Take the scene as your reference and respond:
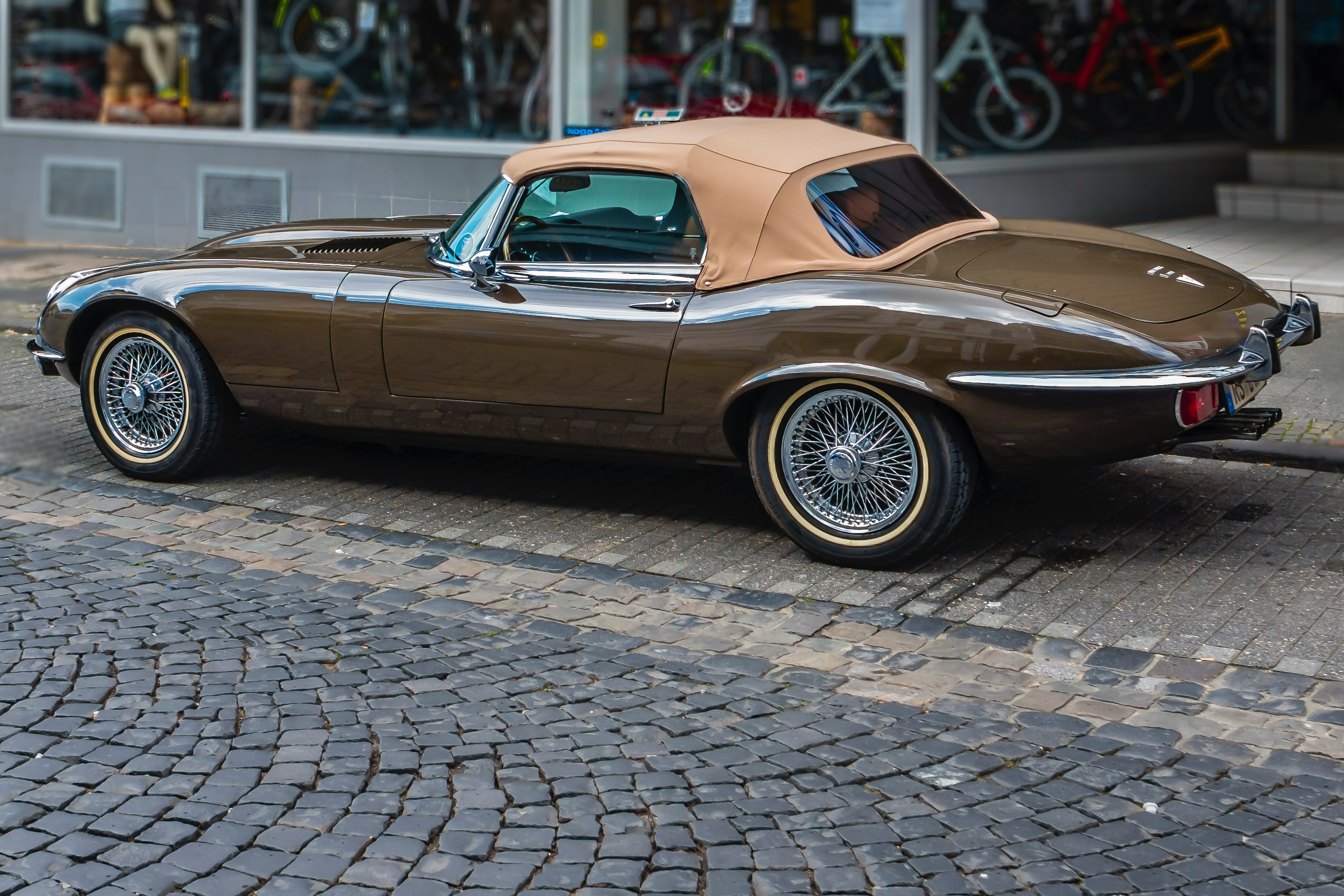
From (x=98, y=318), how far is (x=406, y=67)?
6910 millimetres

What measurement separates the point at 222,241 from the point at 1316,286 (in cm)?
643

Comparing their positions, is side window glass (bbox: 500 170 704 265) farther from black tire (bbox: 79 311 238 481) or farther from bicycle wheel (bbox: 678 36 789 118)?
bicycle wheel (bbox: 678 36 789 118)

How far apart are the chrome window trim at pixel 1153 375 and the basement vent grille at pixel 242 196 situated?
9.04 meters

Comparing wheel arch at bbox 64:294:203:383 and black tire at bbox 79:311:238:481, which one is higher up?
wheel arch at bbox 64:294:203:383

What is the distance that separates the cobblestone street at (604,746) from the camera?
3523 mm

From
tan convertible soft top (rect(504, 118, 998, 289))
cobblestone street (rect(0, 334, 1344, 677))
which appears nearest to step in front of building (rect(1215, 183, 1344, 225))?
cobblestone street (rect(0, 334, 1344, 677))

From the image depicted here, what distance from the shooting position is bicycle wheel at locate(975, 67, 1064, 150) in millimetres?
11656

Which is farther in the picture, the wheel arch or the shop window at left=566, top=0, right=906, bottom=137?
the shop window at left=566, top=0, right=906, bottom=137

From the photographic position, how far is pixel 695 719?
430 cm

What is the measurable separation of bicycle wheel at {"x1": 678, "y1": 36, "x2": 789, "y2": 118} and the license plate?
262 inches

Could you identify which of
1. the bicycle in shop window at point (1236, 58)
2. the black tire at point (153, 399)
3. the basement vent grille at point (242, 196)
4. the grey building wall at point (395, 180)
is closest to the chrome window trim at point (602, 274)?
the black tire at point (153, 399)

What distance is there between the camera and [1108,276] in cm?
554

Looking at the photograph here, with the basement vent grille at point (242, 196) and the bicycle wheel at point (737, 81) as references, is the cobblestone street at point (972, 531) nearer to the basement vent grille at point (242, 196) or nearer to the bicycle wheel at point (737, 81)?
the bicycle wheel at point (737, 81)

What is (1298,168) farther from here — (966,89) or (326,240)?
(326,240)
